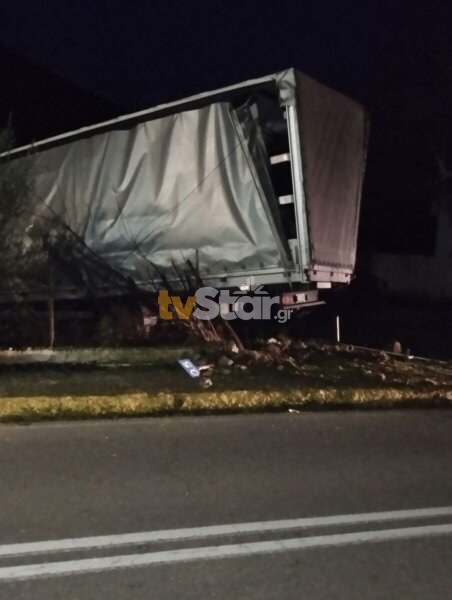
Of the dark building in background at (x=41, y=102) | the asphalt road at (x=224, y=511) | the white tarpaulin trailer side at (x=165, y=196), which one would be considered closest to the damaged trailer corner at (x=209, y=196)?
the white tarpaulin trailer side at (x=165, y=196)

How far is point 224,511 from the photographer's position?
17.1ft

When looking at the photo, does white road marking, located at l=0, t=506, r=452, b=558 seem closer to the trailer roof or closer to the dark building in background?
the trailer roof

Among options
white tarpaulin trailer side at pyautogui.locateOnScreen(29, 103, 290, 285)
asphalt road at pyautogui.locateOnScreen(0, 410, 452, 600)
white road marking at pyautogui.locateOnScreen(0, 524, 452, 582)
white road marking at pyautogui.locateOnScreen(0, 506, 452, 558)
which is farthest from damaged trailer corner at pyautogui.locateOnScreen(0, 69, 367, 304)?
white road marking at pyautogui.locateOnScreen(0, 524, 452, 582)

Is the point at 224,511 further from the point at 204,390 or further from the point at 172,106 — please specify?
the point at 172,106

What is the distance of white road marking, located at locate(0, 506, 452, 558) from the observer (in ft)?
14.7

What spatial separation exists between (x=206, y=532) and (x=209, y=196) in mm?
5580

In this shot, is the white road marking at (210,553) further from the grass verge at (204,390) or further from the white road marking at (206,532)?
the grass verge at (204,390)

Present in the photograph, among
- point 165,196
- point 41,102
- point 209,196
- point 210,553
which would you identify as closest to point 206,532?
point 210,553

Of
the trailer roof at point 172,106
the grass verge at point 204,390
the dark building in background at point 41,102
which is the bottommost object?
the grass verge at point 204,390

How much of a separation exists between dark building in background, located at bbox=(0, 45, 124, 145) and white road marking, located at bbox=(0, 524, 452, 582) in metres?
17.2

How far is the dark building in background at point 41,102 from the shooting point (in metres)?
21.2

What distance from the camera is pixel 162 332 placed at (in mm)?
10555

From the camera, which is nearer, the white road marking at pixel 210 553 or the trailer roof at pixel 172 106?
the white road marking at pixel 210 553

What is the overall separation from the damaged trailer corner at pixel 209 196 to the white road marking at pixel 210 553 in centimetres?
457
